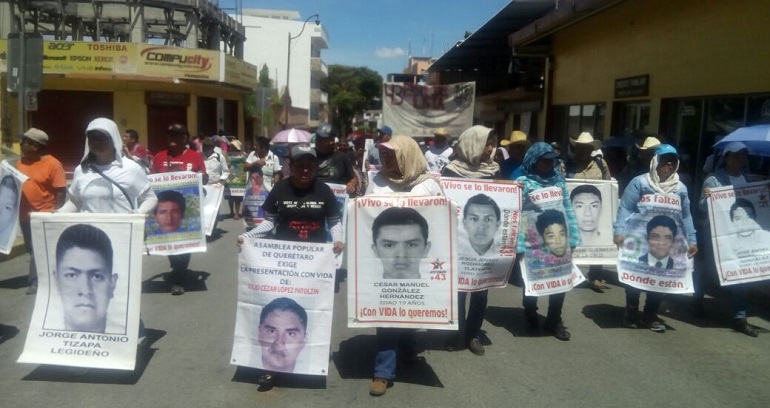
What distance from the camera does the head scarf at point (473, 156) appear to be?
Result: 610 cm

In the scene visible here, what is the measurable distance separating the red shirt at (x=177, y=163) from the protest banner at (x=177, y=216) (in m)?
0.70

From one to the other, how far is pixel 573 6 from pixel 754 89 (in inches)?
204

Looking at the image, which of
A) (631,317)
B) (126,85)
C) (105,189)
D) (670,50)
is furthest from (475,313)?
(126,85)

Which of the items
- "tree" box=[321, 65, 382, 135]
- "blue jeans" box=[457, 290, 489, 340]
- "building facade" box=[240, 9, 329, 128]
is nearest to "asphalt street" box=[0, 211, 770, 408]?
"blue jeans" box=[457, 290, 489, 340]

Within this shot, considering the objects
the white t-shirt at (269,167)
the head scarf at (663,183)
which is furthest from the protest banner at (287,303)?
the white t-shirt at (269,167)

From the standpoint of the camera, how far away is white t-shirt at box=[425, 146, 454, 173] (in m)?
12.2

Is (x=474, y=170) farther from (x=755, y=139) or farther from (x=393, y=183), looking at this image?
(x=755, y=139)

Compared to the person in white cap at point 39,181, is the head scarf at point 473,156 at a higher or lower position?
higher

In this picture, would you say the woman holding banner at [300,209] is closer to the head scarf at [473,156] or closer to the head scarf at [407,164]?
the head scarf at [407,164]

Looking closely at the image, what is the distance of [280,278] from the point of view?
5109 millimetres

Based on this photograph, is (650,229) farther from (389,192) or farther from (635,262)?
(389,192)

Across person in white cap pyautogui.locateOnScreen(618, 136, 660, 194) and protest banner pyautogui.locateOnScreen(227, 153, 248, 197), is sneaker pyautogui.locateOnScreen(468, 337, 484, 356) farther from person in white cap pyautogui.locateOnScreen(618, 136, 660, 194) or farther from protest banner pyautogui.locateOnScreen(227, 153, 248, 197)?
protest banner pyautogui.locateOnScreen(227, 153, 248, 197)

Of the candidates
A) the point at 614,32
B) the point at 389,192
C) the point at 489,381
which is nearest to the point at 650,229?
the point at 489,381

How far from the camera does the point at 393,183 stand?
5.35 meters
